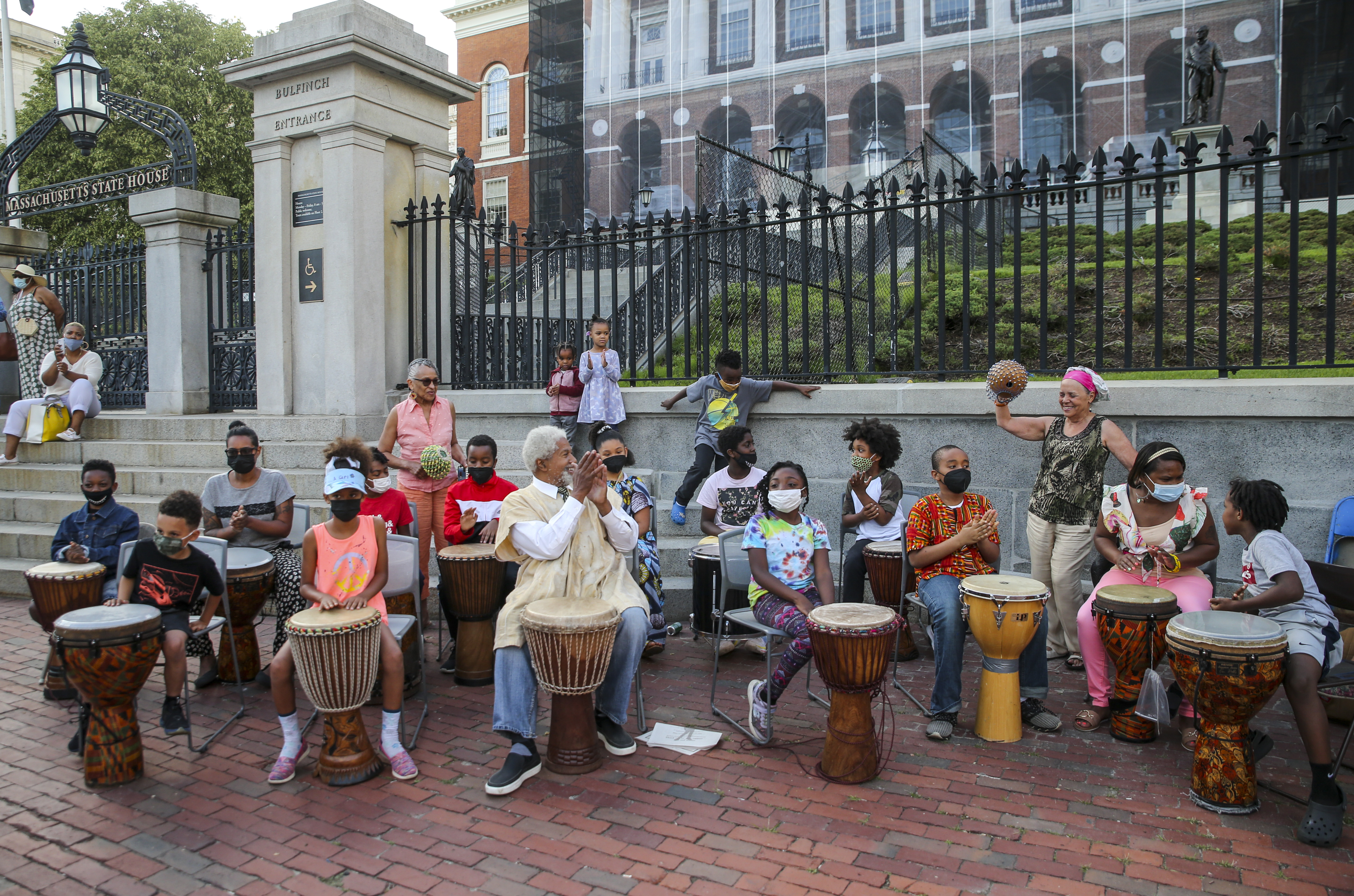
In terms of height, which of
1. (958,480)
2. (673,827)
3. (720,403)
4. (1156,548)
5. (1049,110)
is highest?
(1049,110)

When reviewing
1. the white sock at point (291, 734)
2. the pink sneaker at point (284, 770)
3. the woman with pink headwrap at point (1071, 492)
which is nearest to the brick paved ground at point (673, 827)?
the pink sneaker at point (284, 770)

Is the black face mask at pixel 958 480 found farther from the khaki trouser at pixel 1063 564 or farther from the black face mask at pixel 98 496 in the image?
the black face mask at pixel 98 496

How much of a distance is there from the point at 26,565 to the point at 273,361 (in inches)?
118

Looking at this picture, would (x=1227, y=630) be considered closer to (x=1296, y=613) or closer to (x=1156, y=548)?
(x=1296, y=613)

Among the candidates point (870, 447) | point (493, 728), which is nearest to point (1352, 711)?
point (870, 447)

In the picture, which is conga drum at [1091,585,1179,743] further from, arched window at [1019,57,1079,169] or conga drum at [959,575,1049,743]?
arched window at [1019,57,1079,169]

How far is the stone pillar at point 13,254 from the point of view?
1288cm

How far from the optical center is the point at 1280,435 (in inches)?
235

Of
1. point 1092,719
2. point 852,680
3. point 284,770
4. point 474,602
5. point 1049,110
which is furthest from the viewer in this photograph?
point 1049,110

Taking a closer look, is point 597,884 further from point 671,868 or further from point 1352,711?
point 1352,711

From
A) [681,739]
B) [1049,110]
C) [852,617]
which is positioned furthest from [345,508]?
[1049,110]

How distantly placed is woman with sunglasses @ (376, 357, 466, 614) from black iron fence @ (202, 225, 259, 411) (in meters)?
4.46

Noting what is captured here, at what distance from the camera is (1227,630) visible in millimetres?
4035

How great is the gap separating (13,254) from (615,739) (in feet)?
43.6
